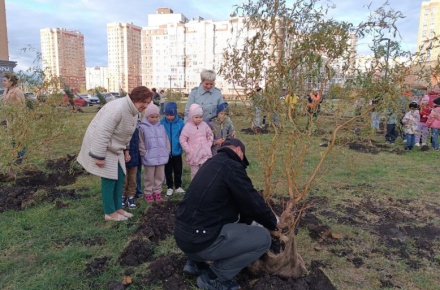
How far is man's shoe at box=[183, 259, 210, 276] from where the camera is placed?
2.82 m

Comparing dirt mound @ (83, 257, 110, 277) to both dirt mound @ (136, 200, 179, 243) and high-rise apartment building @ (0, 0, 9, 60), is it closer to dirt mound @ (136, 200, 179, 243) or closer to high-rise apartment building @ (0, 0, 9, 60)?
dirt mound @ (136, 200, 179, 243)

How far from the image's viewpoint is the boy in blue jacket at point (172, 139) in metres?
4.77

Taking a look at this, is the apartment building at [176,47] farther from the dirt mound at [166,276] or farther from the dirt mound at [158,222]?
the dirt mound at [166,276]

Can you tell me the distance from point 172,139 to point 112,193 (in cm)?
128

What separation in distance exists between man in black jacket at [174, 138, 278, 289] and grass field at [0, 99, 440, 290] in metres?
0.71

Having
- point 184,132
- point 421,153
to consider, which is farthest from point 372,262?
point 421,153

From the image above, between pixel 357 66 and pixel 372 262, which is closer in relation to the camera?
pixel 357 66

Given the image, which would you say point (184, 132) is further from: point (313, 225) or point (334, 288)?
point (334, 288)

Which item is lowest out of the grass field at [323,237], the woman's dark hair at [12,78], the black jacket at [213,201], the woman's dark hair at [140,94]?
the grass field at [323,237]

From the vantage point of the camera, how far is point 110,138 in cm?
364

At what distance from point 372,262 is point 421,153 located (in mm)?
6588

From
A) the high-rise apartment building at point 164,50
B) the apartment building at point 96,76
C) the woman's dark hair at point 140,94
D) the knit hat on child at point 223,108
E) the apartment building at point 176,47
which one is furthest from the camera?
the apartment building at point 96,76

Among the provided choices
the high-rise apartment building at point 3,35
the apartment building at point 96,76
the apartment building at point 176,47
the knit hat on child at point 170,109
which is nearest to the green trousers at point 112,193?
the knit hat on child at point 170,109

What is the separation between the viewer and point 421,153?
851 centimetres
